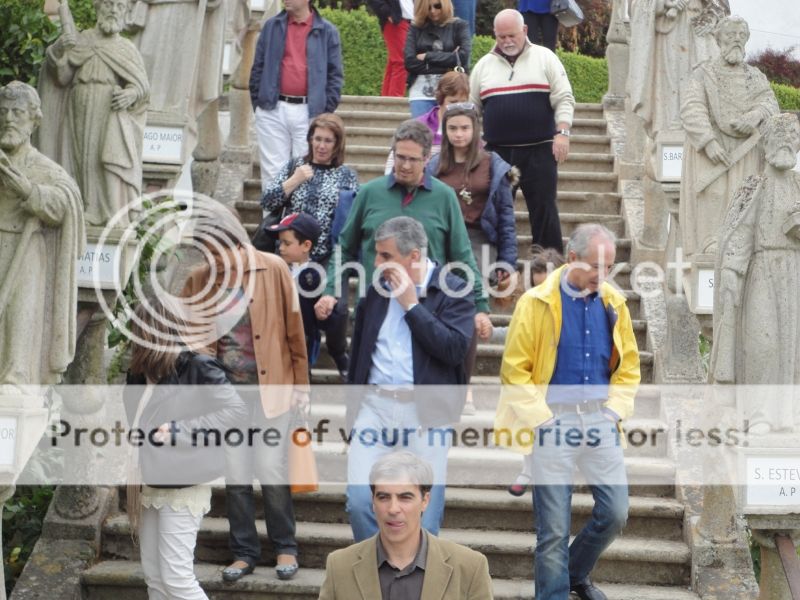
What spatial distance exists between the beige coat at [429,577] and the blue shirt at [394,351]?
1483 mm

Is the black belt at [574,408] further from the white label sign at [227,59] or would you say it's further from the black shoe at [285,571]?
the white label sign at [227,59]

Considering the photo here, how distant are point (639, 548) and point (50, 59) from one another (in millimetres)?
4206

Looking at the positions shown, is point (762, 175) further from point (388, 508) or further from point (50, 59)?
point (50, 59)

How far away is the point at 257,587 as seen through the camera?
8414 mm

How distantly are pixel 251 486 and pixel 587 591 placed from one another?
170 centimetres

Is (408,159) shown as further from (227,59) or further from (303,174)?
(227,59)

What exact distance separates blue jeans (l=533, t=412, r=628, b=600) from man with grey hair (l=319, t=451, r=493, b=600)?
4.66 ft

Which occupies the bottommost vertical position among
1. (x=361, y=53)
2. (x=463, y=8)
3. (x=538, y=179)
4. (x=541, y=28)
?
(x=538, y=179)

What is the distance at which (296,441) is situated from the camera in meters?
8.37

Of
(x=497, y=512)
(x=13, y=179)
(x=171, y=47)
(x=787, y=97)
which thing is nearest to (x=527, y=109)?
(x=171, y=47)

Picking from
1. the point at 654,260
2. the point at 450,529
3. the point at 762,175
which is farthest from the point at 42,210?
the point at 654,260

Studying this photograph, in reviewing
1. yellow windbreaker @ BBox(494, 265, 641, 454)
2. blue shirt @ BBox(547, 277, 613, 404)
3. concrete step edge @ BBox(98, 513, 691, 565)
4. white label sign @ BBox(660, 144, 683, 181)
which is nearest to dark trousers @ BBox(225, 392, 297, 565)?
concrete step edge @ BBox(98, 513, 691, 565)

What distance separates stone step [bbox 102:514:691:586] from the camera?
28.6 ft

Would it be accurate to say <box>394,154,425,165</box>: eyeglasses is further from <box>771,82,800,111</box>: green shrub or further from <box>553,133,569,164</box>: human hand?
<box>771,82,800,111</box>: green shrub
